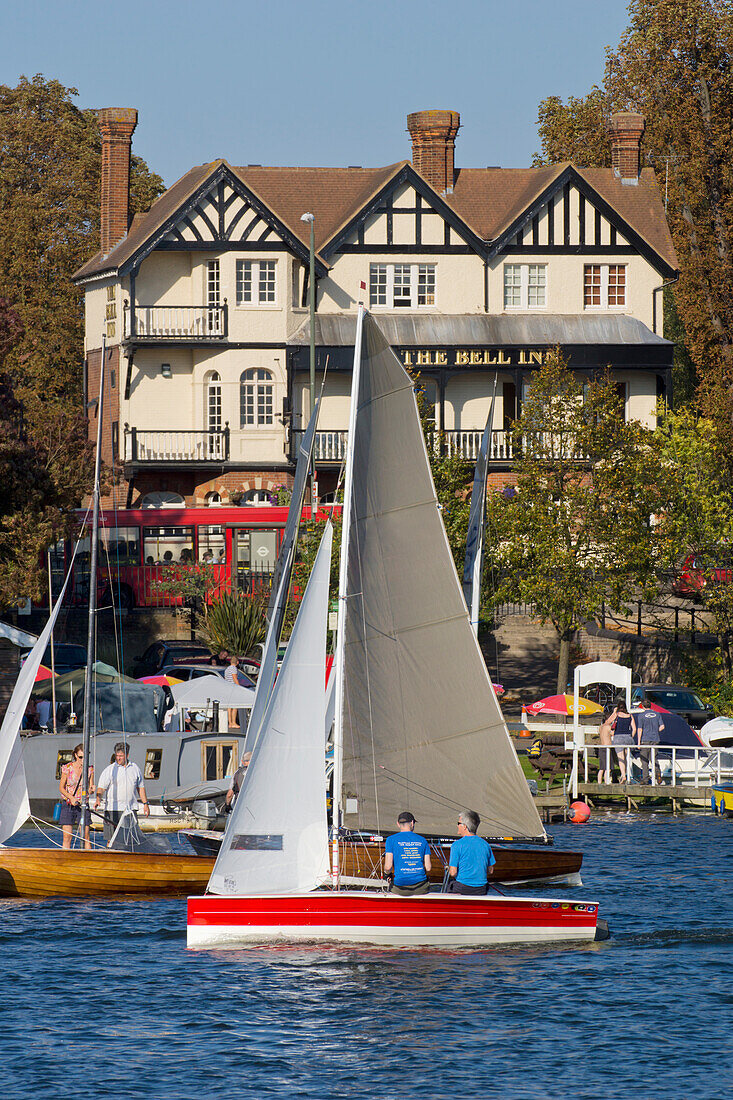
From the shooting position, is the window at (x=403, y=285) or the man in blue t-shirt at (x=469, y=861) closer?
the man in blue t-shirt at (x=469, y=861)

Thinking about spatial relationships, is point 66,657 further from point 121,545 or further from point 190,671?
point 121,545

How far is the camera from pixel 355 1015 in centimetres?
2042

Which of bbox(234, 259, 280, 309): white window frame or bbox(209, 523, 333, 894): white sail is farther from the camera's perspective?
bbox(234, 259, 280, 309): white window frame

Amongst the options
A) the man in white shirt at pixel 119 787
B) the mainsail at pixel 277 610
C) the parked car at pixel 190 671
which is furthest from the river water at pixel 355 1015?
the parked car at pixel 190 671

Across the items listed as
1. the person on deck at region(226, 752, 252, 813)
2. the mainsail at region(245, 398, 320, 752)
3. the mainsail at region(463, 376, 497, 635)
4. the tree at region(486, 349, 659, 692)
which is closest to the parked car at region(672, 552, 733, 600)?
the tree at region(486, 349, 659, 692)

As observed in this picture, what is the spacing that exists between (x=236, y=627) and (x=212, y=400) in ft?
60.9

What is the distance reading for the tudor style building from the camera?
65375 mm

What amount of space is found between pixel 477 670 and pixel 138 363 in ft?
146

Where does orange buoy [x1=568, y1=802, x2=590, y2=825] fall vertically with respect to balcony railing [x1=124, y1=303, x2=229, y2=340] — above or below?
below

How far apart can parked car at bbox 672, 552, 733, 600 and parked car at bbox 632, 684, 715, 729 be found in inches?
202

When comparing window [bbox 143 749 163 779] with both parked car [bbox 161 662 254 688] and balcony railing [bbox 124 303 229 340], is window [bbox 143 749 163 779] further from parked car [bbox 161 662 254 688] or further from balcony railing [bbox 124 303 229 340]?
balcony railing [bbox 124 303 229 340]

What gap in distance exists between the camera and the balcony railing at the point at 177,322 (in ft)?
215

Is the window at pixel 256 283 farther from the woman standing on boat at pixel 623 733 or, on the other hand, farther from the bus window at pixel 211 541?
the woman standing on boat at pixel 623 733

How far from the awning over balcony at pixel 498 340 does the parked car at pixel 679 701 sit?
22.4 m
